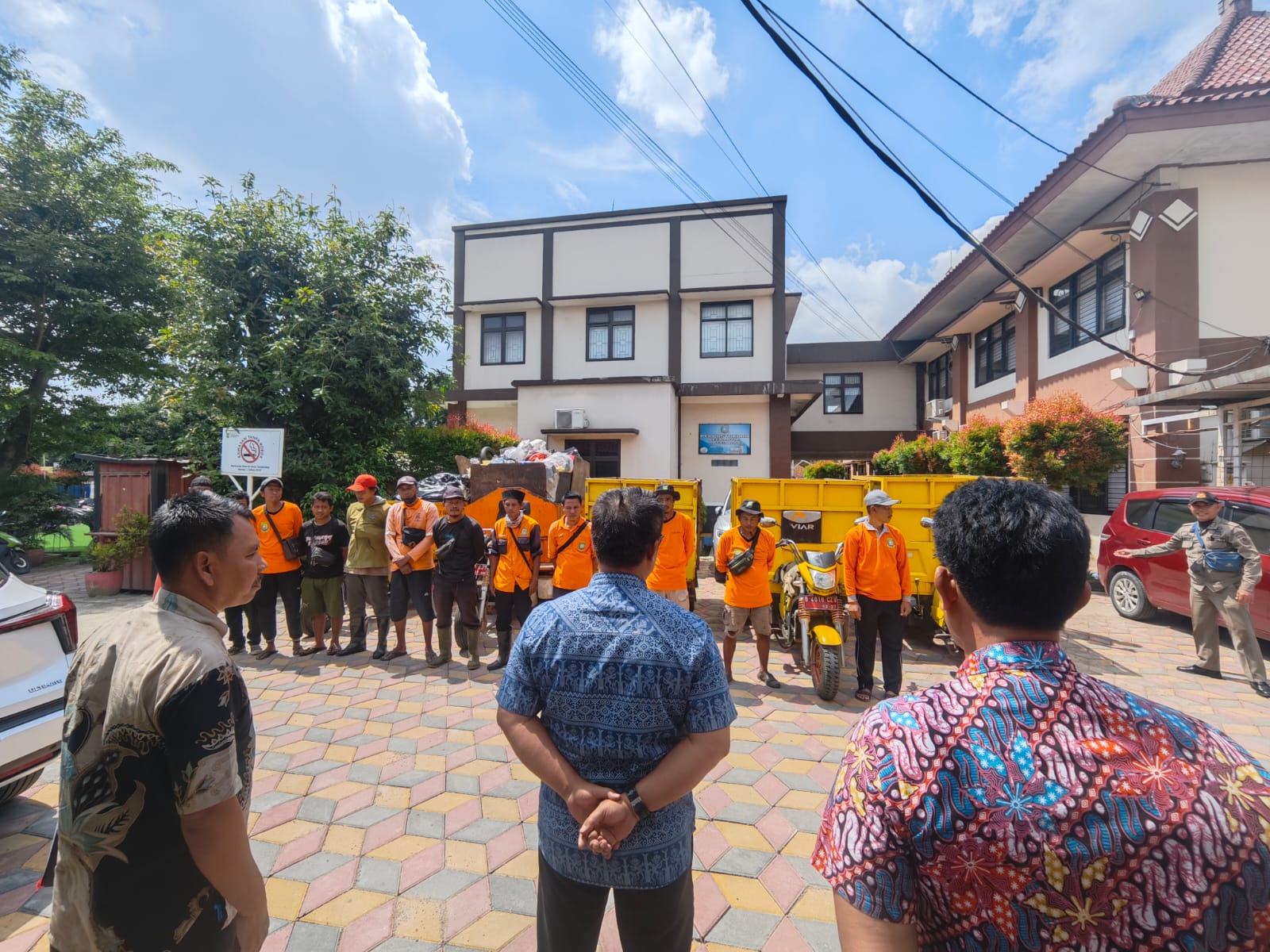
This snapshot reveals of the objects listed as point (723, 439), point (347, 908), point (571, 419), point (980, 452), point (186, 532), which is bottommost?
point (347, 908)

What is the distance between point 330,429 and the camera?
382 inches

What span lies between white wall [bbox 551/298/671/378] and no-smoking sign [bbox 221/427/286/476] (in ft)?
38.0

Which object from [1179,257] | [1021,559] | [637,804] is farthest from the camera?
[1179,257]

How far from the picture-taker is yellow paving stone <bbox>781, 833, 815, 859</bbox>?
285cm

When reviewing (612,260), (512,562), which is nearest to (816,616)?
(512,562)

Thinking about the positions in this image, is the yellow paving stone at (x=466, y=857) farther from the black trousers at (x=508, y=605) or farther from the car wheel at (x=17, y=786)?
the black trousers at (x=508, y=605)

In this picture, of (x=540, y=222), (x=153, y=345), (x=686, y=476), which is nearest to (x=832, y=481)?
(x=686, y=476)

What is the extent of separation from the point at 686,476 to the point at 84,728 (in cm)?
1640

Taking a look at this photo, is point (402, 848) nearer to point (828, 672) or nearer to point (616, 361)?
point (828, 672)

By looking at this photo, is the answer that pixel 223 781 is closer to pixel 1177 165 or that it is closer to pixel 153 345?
pixel 153 345

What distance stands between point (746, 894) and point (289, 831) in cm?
238

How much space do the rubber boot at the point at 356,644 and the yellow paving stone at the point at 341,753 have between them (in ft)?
7.19

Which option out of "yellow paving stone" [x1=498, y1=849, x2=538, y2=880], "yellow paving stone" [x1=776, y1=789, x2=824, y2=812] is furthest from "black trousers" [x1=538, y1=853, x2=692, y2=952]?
"yellow paving stone" [x1=776, y1=789, x2=824, y2=812]

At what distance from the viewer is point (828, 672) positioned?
4785 mm
